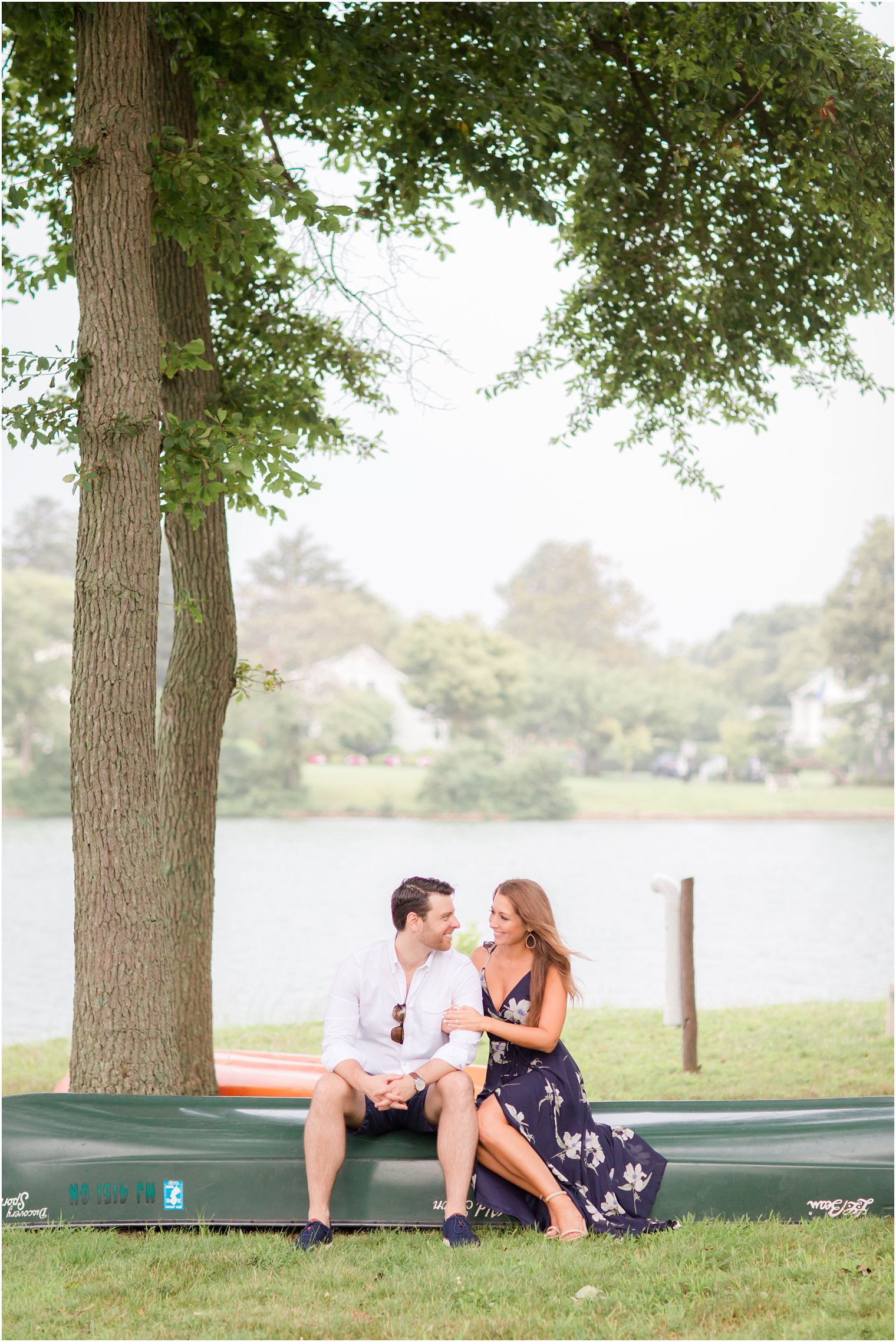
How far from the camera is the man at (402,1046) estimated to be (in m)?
3.58

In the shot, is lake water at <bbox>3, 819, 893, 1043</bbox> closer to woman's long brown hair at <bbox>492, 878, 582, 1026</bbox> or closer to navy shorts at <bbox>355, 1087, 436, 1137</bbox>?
navy shorts at <bbox>355, 1087, 436, 1137</bbox>

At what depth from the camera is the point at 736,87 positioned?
577cm

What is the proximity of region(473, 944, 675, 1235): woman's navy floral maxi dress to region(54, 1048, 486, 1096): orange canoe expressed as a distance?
1140 millimetres

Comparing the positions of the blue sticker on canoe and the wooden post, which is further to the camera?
the wooden post

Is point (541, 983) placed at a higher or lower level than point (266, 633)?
lower

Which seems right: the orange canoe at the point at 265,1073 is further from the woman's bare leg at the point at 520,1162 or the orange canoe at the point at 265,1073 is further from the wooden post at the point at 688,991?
the wooden post at the point at 688,991

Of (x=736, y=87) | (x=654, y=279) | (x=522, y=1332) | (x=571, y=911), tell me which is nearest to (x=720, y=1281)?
Answer: (x=522, y=1332)

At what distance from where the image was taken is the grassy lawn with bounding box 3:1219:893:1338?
3.02m

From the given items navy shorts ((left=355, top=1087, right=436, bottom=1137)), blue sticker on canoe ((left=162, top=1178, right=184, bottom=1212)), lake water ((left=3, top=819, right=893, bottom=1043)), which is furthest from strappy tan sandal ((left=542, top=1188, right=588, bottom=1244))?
lake water ((left=3, top=819, right=893, bottom=1043))

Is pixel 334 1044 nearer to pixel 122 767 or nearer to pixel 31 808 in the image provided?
pixel 122 767

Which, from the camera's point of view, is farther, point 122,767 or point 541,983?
point 122,767

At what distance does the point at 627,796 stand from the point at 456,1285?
34.9 metres

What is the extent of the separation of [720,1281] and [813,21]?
489 cm

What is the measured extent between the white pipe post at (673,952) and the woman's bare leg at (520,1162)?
122 inches
